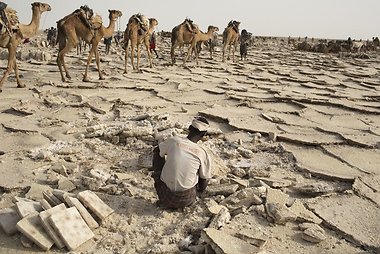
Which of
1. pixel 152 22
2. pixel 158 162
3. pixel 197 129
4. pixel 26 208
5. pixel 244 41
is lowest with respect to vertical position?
pixel 26 208

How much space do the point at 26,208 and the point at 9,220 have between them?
0.43 feet

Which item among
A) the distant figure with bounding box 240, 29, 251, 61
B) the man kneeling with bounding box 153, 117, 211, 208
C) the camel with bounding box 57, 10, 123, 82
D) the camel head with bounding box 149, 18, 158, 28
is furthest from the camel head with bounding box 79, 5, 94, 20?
the distant figure with bounding box 240, 29, 251, 61

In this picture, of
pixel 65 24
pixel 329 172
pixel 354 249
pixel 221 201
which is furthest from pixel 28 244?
pixel 65 24

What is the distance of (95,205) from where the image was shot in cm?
278

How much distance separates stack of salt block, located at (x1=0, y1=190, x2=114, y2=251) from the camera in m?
2.43

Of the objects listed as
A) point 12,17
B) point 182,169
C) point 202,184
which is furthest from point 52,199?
point 12,17

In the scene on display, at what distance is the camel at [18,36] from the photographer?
6812 millimetres

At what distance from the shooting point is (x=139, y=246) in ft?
8.35

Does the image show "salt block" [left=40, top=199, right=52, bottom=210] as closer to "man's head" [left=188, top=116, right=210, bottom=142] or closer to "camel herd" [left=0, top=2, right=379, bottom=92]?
"man's head" [left=188, top=116, right=210, bottom=142]

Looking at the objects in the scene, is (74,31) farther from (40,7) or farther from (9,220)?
(9,220)

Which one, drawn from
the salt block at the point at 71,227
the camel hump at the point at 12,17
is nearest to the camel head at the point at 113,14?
the camel hump at the point at 12,17

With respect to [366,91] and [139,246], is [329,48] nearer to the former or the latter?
[366,91]

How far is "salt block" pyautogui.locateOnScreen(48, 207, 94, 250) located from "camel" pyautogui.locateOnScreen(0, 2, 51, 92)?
17.0 feet

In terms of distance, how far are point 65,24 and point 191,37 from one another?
5462 millimetres
